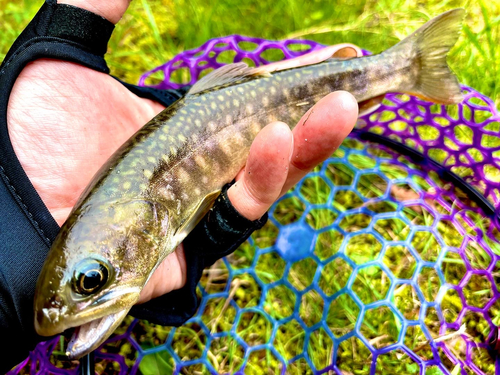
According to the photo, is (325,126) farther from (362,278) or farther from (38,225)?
(38,225)

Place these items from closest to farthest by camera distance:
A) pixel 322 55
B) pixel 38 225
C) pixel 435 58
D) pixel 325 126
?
pixel 38 225
pixel 325 126
pixel 435 58
pixel 322 55

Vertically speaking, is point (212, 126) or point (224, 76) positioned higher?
point (224, 76)

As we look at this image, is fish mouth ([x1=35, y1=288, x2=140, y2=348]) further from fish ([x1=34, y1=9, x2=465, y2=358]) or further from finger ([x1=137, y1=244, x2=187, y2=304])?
finger ([x1=137, y1=244, x2=187, y2=304])

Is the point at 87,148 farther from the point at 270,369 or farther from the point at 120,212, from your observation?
the point at 270,369

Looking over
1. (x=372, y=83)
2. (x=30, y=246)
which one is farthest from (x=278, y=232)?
(x=30, y=246)

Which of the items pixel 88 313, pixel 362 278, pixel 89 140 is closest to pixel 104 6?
pixel 89 140

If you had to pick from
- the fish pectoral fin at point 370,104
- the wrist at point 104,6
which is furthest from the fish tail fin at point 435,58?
the wrist at point 104,6
